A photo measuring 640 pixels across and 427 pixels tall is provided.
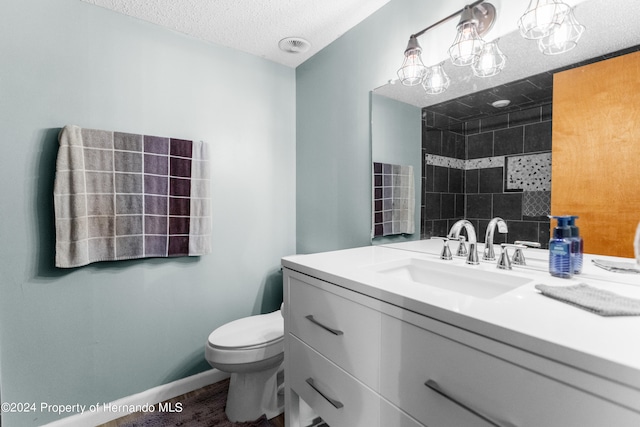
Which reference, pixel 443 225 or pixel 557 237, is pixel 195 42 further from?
pixel 557 237

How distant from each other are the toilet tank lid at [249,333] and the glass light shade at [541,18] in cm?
164

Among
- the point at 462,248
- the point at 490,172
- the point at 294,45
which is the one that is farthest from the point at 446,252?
the point at 294,45

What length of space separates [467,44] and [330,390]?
1347 millimetres

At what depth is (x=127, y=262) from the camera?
5.37 ft

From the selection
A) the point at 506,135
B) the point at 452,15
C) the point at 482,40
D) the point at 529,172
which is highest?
the point at 452,15

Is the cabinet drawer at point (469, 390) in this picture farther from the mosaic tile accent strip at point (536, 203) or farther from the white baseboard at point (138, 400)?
the white baseboard at point (138, 400)

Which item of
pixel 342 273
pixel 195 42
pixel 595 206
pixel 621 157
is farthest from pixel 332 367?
pixel 195 42

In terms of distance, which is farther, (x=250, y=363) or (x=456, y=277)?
(x=250, y=363)

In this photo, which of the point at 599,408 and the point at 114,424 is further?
the point at 114,424

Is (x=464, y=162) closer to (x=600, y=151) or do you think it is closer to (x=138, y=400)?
(x=600, y=151)

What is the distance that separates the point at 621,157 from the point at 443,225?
1.94ft

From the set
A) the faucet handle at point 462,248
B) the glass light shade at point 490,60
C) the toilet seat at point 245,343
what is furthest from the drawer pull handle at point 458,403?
the glass light shade at point 490,60

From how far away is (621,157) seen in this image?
0.87m

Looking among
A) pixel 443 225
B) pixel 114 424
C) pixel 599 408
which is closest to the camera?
pixel 599 408
